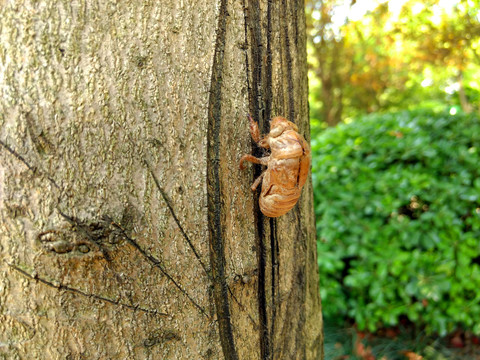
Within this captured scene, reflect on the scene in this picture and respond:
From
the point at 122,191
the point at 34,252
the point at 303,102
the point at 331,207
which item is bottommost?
the point at 331,207

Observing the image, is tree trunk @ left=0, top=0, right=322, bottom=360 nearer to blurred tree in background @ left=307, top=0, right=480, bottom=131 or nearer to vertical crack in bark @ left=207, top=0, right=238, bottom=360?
vertical crack in bark @ left=207, top=0, right=238, bottom=360

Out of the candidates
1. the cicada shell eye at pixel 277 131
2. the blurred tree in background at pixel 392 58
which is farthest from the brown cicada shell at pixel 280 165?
the blurred tree in background at pixel 392 58

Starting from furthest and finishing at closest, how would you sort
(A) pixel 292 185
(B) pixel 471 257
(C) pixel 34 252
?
(B) pixel 471 257 < (A) pixel 292 185 < (C) pixel 34 252

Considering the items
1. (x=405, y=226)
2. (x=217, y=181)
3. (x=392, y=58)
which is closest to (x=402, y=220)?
(x=405, y=226)

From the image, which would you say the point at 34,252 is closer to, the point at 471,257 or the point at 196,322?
the point at 196,322

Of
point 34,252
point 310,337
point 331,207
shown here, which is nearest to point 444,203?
point 331,207

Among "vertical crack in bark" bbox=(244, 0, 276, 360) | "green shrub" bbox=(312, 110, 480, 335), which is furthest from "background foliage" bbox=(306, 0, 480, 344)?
"vertical crack in bark" bbox=(244, 0, 276, 360)

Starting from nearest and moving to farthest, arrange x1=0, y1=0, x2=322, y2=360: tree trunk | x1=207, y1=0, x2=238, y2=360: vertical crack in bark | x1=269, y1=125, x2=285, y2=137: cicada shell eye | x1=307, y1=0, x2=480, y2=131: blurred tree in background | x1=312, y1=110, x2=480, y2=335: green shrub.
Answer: x1=0, y1=0, x2=322, y2=360: tree trunk, x1=207, y1=0, x2=238, y2=360: vertical crack in bark, x1=269, y1=125, x2=285, y2=137: cicada shell eye, x1=312, y1=110, x2=480, y2=335: green shrub, x1=307, y1=0, x2=480, y2=131: blurred tree in background

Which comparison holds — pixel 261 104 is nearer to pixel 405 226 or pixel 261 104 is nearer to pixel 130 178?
pixel 130 178
